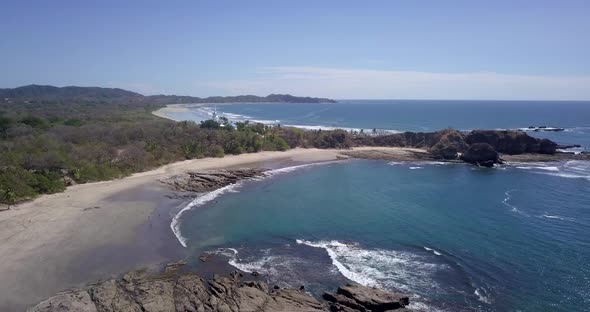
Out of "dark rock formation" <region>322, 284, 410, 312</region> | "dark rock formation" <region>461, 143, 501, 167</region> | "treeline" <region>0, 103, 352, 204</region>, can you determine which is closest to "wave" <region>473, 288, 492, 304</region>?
"dark rock formation" <region>322, 284, 410, 312</region>

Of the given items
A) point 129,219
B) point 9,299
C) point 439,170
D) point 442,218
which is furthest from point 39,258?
point 439,170

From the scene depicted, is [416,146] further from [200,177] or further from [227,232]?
[227,232]

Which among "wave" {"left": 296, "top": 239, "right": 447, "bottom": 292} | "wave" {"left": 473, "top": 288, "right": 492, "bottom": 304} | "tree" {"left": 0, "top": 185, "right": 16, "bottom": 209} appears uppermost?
"tree" {"left": 0, "top": 185, "right": 16, "bottom": 209}

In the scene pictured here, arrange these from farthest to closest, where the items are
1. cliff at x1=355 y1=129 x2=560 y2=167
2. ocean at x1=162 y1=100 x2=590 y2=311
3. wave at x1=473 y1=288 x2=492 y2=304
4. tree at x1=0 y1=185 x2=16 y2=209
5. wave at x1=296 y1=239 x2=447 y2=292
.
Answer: cliff at x1=355 y1=129 x2=560 y2=167 → tree at x1=0 y1=185 x2=16 y2=209 → wave at x1=296 y1=239 x2=447 y2=292 → ocean at x1=162 y1=100 x2=590 y2=311 → wave at x1=473 y1=288 x2=492 y2=304

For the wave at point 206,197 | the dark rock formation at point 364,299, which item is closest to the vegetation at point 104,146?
the wave at point 206,197

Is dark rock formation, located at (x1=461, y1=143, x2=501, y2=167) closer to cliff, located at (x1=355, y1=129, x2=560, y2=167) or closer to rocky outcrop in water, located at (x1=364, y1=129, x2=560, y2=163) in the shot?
cliff, located at (x1=355, y1=129, x2=560, y2=167)

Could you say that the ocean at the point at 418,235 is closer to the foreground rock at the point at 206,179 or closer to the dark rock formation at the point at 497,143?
the foreground rock at the point at 206,179

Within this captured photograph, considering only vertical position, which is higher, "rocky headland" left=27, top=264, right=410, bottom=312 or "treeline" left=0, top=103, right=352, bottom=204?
"treeline" left=0, top=103, right=352, bottom=204
